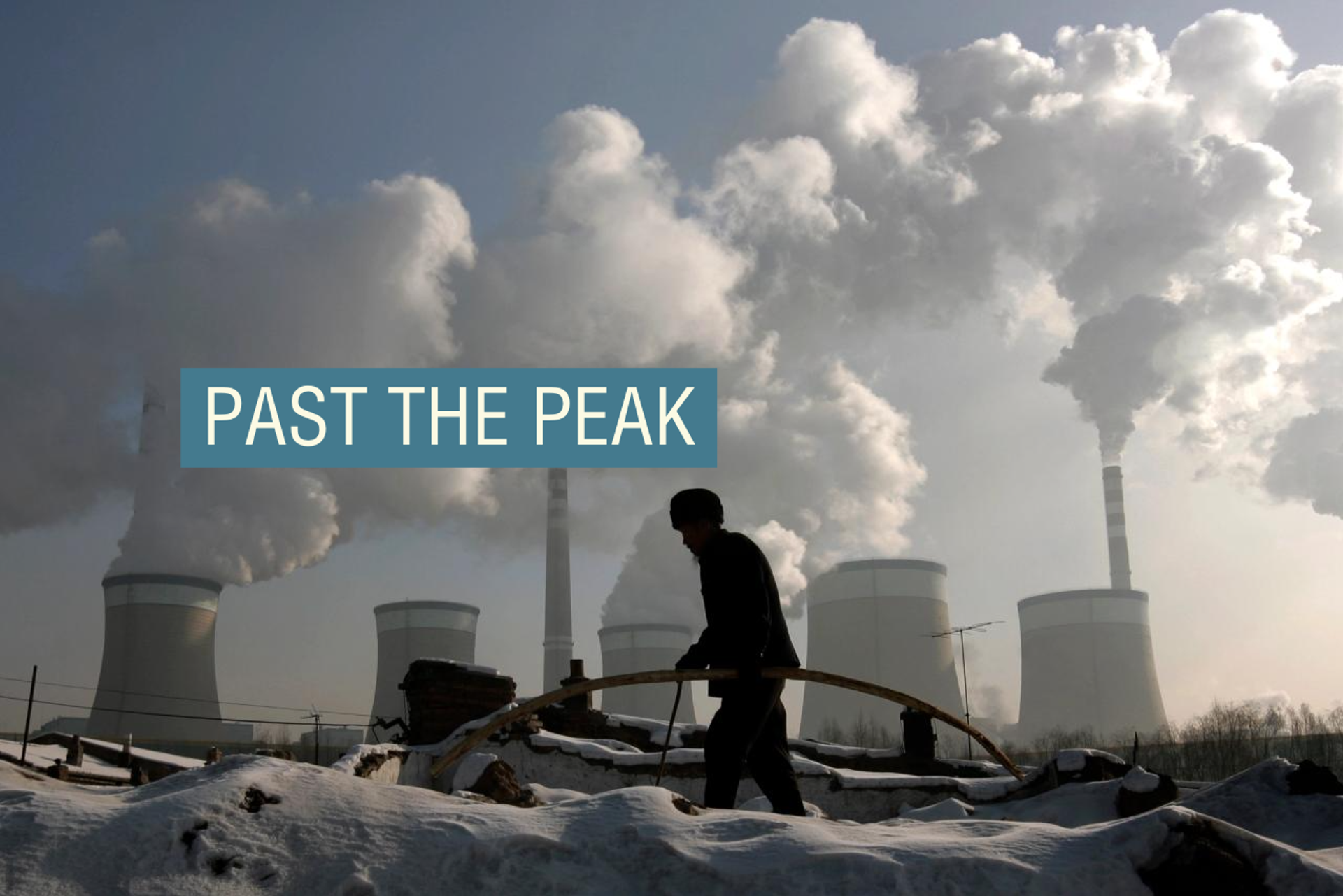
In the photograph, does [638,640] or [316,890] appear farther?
[638,640]

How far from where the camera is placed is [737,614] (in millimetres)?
4266

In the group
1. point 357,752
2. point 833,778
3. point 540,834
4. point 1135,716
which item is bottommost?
point 1135,716

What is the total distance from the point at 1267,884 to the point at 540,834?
1.42m

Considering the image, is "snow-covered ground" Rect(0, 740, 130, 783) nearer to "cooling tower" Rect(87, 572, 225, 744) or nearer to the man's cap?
the man's cap

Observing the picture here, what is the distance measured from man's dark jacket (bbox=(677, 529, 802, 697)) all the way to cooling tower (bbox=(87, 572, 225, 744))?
166 feet

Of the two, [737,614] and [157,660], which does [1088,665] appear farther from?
[737,614]

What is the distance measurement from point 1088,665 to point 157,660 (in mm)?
43932

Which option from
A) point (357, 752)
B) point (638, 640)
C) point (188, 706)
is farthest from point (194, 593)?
point (357, 752)

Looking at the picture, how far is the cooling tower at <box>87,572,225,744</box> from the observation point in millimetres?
50375

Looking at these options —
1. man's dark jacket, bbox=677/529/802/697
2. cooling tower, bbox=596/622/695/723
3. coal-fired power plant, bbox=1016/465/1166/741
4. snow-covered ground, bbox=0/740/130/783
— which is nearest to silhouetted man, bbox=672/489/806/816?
man's dark jacket, bbox=677/529/802/697

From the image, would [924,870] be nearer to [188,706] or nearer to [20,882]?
[20,882]

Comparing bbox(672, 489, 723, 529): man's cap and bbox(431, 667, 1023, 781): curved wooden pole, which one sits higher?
bbox(672, 489, 723, 529): man's cap

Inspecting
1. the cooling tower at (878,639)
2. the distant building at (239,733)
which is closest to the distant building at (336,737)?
the distant building at (239,733)

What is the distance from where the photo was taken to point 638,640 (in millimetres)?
67875
